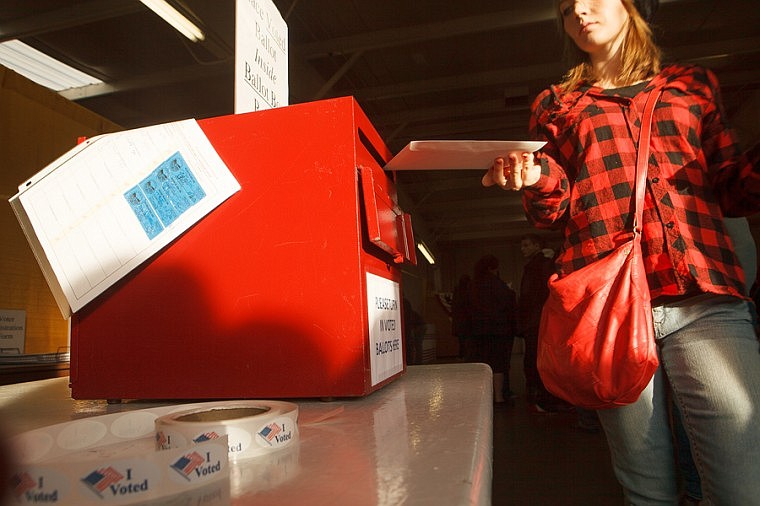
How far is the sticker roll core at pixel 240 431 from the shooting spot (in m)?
0.39

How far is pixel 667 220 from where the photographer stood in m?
0.95

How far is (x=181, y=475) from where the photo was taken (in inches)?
12.6

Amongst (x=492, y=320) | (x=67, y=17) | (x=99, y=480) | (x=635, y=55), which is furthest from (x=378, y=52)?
(x=99, y=480)

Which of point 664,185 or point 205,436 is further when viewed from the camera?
point 664,185

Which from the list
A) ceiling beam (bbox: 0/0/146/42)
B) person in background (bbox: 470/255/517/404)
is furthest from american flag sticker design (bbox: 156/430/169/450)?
ceiling beam (bbox: 0/0/146/42)

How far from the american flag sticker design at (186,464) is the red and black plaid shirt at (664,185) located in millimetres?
823

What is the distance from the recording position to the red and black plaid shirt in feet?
3.05

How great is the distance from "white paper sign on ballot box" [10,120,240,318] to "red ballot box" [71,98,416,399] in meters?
0.03

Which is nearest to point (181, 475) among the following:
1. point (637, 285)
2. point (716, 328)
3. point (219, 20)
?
point (637, 285)

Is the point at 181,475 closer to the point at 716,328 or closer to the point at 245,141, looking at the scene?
the point at 245,141

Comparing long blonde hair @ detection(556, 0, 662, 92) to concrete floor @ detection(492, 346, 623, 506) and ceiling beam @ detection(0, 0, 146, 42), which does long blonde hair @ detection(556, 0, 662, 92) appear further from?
ceiling beam @ detection(0, 0, 146, 42)

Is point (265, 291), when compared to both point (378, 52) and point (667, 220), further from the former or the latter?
point (378, 52)

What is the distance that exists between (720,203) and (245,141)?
89 centimetres

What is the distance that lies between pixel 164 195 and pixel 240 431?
42cm
